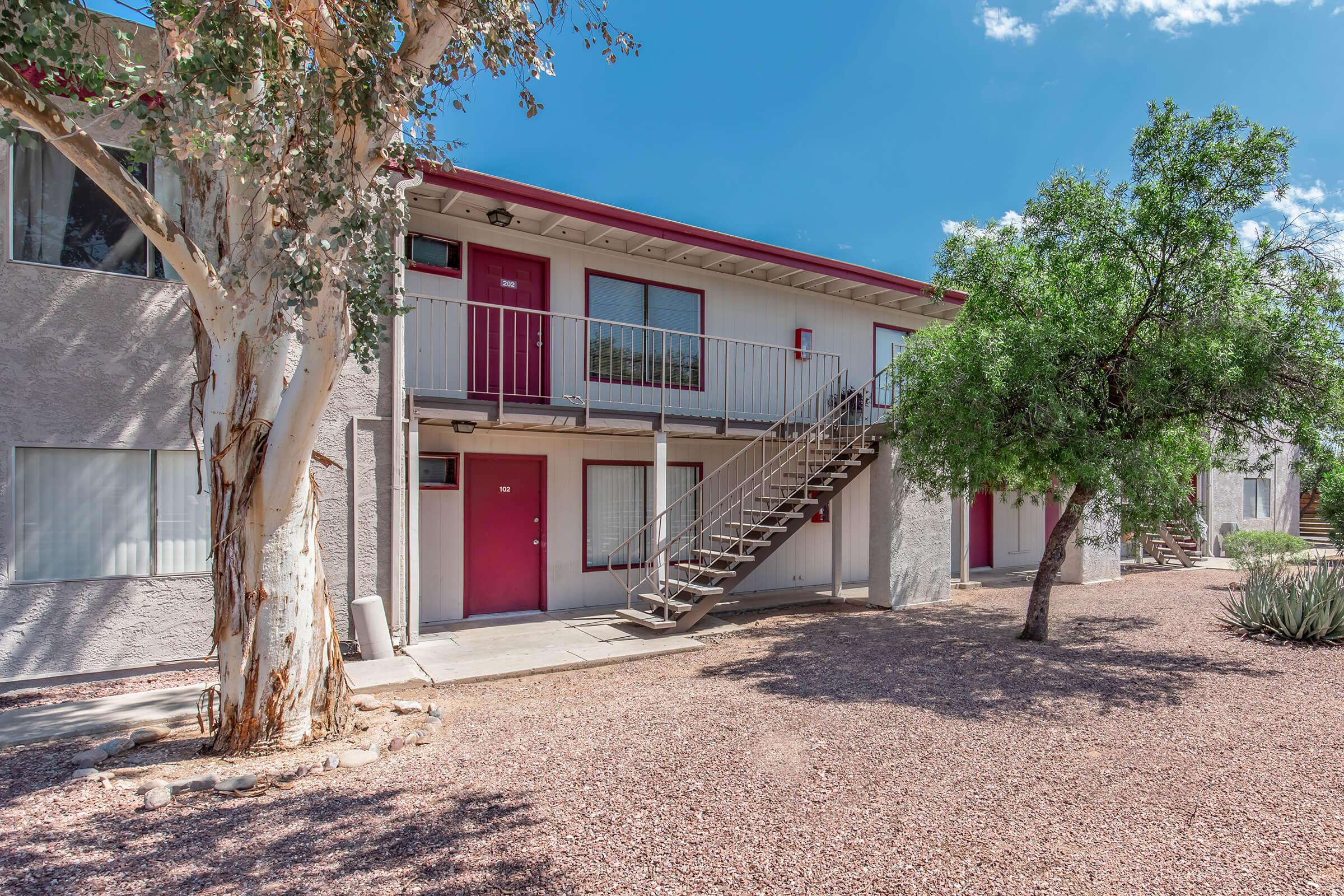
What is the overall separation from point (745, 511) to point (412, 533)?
5.01 m

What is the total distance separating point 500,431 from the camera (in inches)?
379

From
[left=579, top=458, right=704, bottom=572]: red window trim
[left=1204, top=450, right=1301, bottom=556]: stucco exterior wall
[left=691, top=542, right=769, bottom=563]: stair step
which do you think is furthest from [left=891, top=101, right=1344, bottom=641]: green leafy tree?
[left=1204, top=450, right=1301, bottom=556]: stucco exterior wall

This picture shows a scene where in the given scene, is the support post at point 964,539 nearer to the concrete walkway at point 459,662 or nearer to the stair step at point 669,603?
the concrete walkway at point 459,662

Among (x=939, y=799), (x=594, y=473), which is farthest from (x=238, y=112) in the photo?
(x=594, y=473)

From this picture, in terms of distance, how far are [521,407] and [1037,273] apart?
5951 mm

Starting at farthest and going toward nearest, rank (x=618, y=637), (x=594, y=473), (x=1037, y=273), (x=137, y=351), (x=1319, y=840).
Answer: (x=594, y=473), (x=618, y=637), (x=1037, y=273), (x=137, y=351), (x=1319, y=840)

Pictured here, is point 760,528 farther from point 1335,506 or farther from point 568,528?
point 1335,506

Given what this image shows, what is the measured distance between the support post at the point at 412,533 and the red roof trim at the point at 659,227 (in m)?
2.62

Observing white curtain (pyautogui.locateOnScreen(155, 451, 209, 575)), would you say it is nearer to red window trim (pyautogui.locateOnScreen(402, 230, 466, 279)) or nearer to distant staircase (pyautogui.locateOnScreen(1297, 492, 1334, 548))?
red window trim (pyautogui.locateOnScreen(402, 230, 466, 279))

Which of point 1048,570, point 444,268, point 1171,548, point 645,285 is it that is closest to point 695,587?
point 1048,570

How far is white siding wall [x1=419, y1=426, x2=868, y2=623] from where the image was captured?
30.0 feet

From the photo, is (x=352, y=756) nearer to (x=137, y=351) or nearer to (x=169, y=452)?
(x=169, y=452)

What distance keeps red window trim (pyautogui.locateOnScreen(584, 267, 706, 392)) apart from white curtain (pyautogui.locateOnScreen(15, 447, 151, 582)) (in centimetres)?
541

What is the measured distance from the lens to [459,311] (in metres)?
9.07
